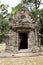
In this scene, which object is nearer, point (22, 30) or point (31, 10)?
point (22, 30)

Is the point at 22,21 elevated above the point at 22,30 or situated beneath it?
elevated above

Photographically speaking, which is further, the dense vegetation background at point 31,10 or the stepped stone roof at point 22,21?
the dense vegetation background at point 31,10

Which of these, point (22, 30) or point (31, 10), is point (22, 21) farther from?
point (31, 10)

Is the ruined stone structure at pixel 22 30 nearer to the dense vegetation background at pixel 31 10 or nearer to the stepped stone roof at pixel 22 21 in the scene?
the stepped stone roof at pixel 22 21

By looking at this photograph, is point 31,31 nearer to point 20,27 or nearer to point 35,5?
point 20,27

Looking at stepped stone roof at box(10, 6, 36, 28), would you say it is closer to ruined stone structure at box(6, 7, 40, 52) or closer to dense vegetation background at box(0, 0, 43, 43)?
ruined stone structure at box(6, 7, 40, 52)

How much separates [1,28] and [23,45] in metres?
17.6

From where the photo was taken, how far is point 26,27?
55.7 feet

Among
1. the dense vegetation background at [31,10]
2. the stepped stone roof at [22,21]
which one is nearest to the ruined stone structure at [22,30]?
the stepped stone roof at [22,21]

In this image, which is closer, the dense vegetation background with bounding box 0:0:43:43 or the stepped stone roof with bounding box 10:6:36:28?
the stepped stone roof with bounding box 10:6:36:28

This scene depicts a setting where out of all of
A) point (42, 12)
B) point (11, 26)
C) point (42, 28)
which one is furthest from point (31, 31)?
point (42, 12)

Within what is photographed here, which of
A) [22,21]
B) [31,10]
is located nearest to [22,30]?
[22,21]

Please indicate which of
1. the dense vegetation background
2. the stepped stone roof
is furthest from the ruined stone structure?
the dense vegetation background

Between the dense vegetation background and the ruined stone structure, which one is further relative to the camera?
the dense vegetation background
